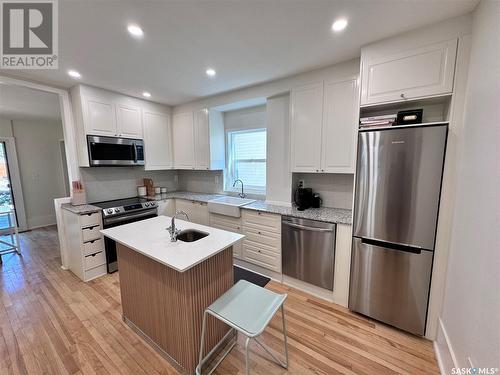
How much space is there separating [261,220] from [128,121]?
2.70 m

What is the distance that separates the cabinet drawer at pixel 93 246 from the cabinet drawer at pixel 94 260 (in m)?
0.05

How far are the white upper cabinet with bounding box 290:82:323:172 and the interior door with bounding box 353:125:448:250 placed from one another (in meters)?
0.63

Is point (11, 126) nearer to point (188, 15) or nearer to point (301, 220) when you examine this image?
point (188, 15)

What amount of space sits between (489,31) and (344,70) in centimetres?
Answer: 111

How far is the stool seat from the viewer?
118 centimetres

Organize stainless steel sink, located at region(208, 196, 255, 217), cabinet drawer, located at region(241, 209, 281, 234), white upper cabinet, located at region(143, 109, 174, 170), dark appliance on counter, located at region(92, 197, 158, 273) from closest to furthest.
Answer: cabinet drawer, located at region(241, 209, 281, 234) < dark appliance on counter, located at region(92, 197, 158, 273) < stainless steel sink, located at region(208, 196, 255, 217) < white upper cabinet, located at region(143, 109, 174, 170)

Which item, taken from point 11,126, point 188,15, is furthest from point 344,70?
point 11,126

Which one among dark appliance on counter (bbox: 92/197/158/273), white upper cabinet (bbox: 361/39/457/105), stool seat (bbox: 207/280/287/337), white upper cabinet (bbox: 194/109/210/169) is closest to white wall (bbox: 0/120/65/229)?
dark appliance on counter (bbox: 92/197/158/273)

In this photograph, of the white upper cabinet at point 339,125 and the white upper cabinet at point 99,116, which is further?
the white upper cabinet at point 99,116

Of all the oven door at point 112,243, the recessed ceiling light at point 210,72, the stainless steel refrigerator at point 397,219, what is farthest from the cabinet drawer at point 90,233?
the stainless steel refrigerator at point 397,219

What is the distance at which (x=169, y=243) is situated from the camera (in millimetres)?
1593

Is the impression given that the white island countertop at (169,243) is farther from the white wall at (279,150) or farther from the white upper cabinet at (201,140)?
the white upper cabinet at (201,140)

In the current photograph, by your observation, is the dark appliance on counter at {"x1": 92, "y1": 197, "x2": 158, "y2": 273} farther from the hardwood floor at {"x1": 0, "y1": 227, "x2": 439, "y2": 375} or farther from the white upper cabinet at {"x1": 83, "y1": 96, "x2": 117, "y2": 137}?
the white upper cabinet at {"x1": 83, "y1": 96, "x2": 117, "y2": 137}

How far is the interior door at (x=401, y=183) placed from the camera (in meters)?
1.62
